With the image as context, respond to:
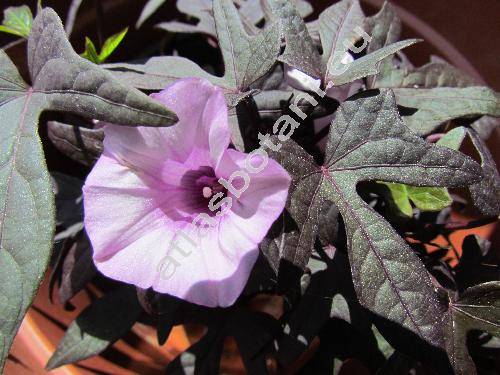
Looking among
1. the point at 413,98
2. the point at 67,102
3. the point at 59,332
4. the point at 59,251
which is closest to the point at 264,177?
the point at 67,102

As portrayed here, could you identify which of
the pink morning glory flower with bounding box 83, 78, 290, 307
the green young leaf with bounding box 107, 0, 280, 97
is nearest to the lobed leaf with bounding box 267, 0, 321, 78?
the green young leaf with bounding box 107, 0, 280, 97

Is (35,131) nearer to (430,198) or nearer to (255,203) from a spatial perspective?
(255,203)

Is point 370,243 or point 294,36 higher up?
point 294,36

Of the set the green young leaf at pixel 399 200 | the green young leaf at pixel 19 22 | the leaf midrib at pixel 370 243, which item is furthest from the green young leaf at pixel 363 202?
the green young leaf at pixel 19 22

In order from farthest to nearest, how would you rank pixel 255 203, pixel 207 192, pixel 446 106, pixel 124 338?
1. pixel 124 338
2. pixel 446 106
3. pixel 207 192
4. pixel 255 203

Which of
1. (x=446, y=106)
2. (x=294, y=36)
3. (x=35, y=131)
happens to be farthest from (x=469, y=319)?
(x=35, y=131)

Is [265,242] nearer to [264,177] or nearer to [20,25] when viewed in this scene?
[264,177]

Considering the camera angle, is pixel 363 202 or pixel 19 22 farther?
pixel 19 22
